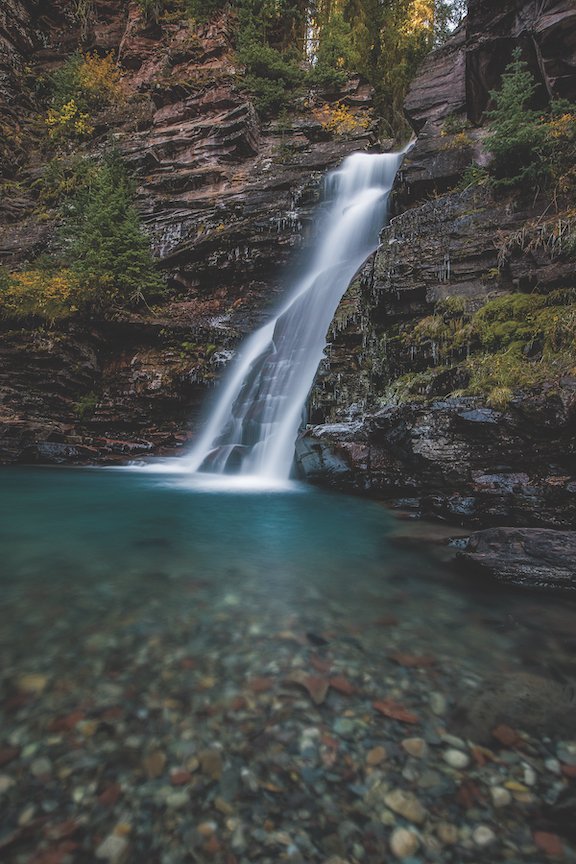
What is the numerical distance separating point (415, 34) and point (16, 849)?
27.2 metres

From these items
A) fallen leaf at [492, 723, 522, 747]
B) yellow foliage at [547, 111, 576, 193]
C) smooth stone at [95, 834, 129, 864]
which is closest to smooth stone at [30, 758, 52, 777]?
smooth stone at [95, 834, 129, 864]

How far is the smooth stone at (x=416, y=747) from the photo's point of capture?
1866 mm

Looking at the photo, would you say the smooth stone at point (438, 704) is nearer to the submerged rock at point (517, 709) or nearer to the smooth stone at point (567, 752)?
the submerged rock at point (517, 709)

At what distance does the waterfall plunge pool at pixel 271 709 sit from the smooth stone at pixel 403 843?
2 centimetres

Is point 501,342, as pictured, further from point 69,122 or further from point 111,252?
point 69,122

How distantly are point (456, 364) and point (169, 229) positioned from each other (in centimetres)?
1272

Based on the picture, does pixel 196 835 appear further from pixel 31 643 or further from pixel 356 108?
pixel 356 108

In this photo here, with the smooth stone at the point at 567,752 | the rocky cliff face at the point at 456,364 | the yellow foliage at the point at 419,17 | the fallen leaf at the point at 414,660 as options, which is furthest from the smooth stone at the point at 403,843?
the yellow foliage at the point at 419,17

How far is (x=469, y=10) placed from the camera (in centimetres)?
1055

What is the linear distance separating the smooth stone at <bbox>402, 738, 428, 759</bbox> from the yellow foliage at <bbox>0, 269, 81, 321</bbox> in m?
13.7

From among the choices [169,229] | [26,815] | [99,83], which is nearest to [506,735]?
[26,815]

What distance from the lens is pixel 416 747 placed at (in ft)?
6.26

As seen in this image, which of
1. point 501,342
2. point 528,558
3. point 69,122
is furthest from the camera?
point 69,122

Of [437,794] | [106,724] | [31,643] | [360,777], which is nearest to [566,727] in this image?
[437,794]
